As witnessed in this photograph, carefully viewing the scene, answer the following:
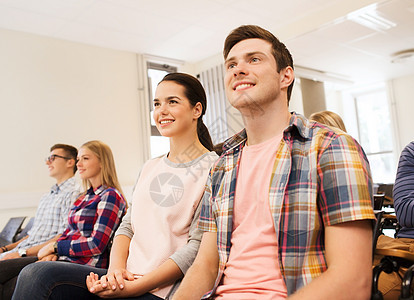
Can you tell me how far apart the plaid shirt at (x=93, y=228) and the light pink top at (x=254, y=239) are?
104cm

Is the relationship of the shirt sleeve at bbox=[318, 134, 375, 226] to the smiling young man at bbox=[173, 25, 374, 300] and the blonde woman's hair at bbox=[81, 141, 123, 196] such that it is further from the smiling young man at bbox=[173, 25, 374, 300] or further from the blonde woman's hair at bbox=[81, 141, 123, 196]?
the blonde woman's hair at bbox=[81, 141, 123, 196]

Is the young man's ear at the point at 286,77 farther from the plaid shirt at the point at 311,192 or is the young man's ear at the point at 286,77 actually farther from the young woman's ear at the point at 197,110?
the young woman's ear at the point at 197,110

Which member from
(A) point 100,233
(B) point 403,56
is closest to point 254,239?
(A) point 100,233

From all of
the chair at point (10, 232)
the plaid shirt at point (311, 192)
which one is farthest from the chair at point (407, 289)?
the chair at point (10, 232)

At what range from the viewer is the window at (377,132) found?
813 cm

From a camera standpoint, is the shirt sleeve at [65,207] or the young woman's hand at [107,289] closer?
the young woman's hand at [107,289]

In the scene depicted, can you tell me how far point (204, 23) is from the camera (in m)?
4.87

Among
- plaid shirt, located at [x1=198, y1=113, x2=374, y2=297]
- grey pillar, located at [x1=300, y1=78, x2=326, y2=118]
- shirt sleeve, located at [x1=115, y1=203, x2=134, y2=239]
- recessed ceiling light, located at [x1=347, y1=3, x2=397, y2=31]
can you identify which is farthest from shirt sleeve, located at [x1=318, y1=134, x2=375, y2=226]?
grey pillar, located at [x1=300, y1=78, x2=326, y2=118]

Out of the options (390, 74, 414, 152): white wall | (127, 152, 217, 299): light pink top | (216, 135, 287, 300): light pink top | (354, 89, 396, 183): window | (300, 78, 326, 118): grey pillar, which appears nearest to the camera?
(216, 135, 287, 300): light pink top

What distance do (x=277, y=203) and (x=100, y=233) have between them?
4.11ft

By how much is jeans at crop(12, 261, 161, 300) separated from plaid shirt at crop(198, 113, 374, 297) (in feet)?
2.06

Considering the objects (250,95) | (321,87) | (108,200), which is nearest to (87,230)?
(108,200)

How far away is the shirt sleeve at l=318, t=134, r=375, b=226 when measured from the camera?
902mm

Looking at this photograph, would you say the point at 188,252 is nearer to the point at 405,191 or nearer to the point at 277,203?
the point at 277,203
